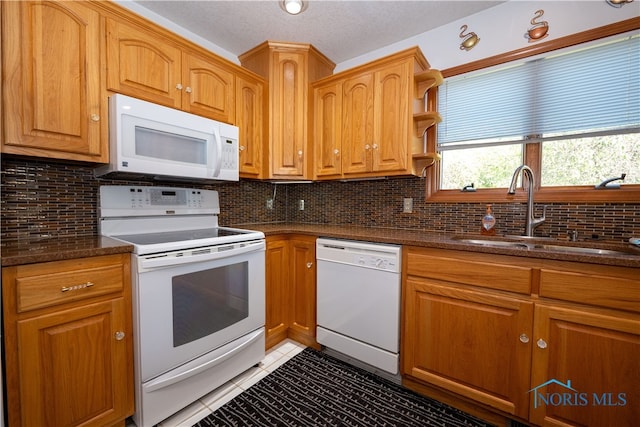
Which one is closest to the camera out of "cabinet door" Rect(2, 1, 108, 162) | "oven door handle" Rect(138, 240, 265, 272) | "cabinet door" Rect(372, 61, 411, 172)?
"cabinet door" Rect(2, 1, 108, 162)

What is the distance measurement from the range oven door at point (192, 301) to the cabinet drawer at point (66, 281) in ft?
0.30

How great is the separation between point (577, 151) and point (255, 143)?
2185 mm

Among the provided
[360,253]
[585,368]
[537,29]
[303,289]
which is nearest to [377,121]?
[360,253]

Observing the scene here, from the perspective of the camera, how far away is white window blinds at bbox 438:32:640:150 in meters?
1.51

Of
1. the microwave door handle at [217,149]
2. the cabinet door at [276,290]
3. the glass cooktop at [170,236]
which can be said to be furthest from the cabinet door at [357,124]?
the glass cooktop at [170,236]

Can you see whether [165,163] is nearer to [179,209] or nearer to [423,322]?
[179,209]

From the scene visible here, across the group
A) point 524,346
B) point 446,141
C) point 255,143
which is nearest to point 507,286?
point 524,346

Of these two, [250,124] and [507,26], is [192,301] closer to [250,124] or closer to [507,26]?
[250,124]

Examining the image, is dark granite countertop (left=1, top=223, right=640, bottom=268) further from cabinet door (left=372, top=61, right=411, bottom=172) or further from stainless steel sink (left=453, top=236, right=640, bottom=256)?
cabinet door (left=372, top=61, right=411, bottom=172)

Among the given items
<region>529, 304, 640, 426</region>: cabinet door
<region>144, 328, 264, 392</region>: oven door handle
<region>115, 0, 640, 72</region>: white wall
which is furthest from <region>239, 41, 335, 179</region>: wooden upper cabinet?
<region>529, 304, 640, 426</region>: cabinet door

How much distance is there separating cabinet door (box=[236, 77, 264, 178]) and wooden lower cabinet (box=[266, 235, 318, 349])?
0.62m

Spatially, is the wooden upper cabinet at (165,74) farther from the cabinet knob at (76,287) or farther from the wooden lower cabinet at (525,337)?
the wooden lower cabinet at (525,337)

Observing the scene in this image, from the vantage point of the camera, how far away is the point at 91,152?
1377 millimetres

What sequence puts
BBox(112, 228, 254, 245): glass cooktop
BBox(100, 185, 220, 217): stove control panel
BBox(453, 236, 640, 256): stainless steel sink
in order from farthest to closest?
BBox(100, 185, 220, 217): stove control panel, BBox(112, 228, 254, 245): glass cooktop, BBox(453, 236, 640, 256): stainless steel sink
